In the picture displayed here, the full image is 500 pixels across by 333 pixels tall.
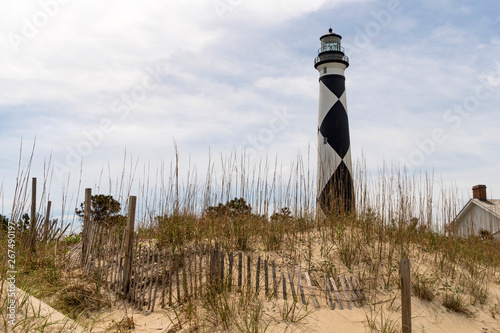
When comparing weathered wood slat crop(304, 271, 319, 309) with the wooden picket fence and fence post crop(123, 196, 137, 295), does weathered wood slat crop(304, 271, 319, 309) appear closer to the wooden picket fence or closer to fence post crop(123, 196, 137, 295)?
the wooden picket fence

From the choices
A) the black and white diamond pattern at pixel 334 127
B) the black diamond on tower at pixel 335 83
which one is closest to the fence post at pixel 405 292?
Result: the black and white diamond pattern at pixel 334 127

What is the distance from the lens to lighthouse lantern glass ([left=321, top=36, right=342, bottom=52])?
11.0 m

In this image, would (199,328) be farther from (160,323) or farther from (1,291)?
(1,291)

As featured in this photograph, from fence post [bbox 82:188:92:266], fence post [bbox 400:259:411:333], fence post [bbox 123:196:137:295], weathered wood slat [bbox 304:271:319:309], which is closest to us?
fence post [bbox 400:259:411:333]

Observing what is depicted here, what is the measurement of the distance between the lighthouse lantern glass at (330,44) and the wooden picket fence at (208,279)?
8.23 metres

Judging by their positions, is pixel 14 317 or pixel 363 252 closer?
pixel 14 317

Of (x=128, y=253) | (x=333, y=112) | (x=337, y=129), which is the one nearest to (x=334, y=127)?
(x=337, y=129)

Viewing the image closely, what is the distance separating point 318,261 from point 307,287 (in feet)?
1.81

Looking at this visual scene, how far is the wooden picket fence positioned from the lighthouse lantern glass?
8234mm

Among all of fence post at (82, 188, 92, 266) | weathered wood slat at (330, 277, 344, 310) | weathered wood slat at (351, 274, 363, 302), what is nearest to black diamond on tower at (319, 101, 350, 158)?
weathered wood slat at (351, 274, 363, 302)

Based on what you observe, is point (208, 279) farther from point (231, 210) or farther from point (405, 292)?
point (405, 292)

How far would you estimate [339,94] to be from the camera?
10.2 meters

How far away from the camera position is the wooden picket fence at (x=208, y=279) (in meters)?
3.81

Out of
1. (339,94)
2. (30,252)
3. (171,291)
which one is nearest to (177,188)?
(171,291)
